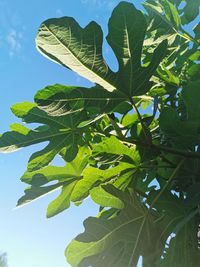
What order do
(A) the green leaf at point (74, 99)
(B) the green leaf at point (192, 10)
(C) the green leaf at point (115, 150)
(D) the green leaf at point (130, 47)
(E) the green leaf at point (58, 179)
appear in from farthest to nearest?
(B) the green leaf at point (192, 10) < (E) the green leaf at point (58, 179) < (C) the green leaf at point (115, 150) < (A) the green leaf at point (74, 99) < (D) the green leaf at point (130, 47)

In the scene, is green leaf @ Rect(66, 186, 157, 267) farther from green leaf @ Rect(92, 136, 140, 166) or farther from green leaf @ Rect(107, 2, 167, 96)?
green leaf @ Rect(107, 2, 167, 96)

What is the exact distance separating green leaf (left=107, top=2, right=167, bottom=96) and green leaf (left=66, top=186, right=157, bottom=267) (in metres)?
0.34

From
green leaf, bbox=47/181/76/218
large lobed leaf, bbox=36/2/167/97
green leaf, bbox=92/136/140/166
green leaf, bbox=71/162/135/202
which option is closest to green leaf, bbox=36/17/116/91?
large lobed leaf, bbox=36/2/167/97

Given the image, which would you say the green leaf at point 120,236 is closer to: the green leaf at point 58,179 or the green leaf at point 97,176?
the green leaf at point 97,176

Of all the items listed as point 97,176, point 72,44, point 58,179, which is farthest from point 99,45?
point 58,179

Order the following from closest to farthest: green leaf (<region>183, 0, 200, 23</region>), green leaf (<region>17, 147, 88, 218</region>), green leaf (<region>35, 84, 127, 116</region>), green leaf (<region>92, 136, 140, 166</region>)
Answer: green leaf (<region>35, 84, 127, 116</region>) → green leaf (<region>92, 136, 140, 166</region>) → green leaf (<region>17, 147, 88, 218</region>) → green leaf (<region>183, 0, 200, 23</region>)

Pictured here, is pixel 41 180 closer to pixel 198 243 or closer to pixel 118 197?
pixel 118 197

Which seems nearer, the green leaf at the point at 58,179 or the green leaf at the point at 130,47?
the green leaf at the point at 130,47

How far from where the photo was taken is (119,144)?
1296mm

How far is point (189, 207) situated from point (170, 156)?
19 cm

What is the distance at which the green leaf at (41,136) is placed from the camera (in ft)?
4.43

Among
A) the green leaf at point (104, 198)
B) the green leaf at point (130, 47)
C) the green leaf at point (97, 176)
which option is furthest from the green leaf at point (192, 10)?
the green leaf at point (104, 198)

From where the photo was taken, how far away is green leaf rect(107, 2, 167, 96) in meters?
1.08

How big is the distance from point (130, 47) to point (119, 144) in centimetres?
31
